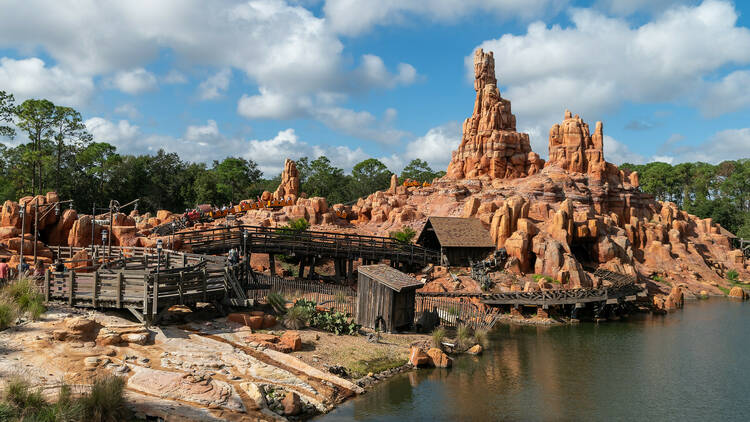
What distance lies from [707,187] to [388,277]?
3317 inches

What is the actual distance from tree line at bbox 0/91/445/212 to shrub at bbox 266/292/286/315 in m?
33.7

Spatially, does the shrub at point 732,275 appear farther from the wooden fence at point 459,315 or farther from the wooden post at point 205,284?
the wooden post at point 205,284

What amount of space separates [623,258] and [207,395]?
128 feet

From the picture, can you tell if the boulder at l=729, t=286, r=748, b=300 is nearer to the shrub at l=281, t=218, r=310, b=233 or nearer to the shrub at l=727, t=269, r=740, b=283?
the shrub at l=727, t=269, r=740, b=283

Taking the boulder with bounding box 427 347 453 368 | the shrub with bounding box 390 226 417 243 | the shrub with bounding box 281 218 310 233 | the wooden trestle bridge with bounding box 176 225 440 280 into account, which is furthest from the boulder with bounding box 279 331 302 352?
the shrub with bounding box 281 218 310 233

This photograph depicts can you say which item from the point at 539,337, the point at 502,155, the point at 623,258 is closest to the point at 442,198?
the point at 502,155

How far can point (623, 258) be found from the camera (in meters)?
43.4

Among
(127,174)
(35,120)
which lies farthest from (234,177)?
(35,120)

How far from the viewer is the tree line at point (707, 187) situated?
74.8 m

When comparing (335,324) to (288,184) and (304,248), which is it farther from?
(288,184)

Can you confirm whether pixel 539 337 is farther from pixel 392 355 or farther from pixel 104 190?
pixel 104 190

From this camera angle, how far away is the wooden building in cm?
3816

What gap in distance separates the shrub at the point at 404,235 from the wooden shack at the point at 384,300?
2052 cm

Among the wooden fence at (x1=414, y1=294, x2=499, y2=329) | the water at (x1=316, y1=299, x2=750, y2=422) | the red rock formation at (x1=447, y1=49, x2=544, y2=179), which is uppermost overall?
the red rock formation at (x1=447, y1=49, x2=544, y2=179)
